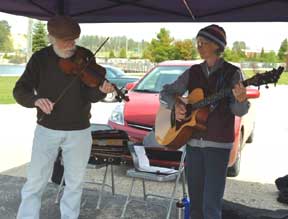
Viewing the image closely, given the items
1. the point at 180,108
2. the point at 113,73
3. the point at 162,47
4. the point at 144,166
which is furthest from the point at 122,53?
the point at 180,108

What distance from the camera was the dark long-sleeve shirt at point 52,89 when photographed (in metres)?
3.38

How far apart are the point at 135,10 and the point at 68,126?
2132 millimetres

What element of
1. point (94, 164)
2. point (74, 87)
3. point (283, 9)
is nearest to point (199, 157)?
point (74, 87)

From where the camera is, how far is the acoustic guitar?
114 inches

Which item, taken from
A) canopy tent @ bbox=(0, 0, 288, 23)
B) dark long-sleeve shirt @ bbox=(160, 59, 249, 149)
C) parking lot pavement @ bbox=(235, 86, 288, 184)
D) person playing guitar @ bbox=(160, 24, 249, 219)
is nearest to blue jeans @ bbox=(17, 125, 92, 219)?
dark long-sleeve shirt @ bbox=(160, 59, 249, 149)

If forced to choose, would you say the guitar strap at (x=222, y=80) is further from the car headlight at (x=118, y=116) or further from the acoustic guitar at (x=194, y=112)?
the car headlight at (x=118, y=116)

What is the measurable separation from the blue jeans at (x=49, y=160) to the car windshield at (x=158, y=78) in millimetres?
3309

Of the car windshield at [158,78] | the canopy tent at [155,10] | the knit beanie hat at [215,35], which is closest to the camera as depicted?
the knit beanie hat at [215,35]

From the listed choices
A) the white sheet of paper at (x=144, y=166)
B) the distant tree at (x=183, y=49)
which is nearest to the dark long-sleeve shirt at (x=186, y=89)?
the white sheet of paper at (x=144, y=166)

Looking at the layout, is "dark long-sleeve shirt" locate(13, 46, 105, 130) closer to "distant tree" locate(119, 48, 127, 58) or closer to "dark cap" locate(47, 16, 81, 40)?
"dark cap" locate(47, 16, 81, 40)

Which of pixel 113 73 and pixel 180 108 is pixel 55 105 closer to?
pixel 180 108

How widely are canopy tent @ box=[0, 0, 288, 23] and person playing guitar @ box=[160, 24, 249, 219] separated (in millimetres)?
1591

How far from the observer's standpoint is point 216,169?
3.02 meters

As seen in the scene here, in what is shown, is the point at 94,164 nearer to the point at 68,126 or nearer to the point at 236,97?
the point at 68,126
